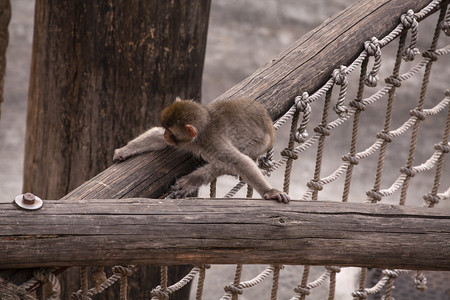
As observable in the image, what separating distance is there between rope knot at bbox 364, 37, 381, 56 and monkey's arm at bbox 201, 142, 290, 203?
1.72ft

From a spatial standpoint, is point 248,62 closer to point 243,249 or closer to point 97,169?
point 97,169

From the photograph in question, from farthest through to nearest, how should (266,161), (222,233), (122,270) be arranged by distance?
(266,161) < (122,270) < (222,233)

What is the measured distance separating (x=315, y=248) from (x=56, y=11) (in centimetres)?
147

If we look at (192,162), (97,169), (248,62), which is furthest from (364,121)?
(192,162)

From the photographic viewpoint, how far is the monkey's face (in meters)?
1.89

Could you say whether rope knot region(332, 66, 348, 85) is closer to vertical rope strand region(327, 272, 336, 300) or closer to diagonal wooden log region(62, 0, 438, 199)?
diagonal wooden log region(62, 0, 438, 199)

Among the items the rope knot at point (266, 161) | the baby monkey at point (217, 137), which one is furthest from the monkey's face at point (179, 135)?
the rope knot at point (266, 161)

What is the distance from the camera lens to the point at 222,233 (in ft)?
4.74

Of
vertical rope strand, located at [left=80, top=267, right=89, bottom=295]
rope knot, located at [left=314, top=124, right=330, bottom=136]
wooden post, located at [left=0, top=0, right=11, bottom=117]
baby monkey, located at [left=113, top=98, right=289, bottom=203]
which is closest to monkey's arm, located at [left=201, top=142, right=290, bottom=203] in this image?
baby monkey, located at [left=113, top=98, right=289, bottom=203]

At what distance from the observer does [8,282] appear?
1291 mm

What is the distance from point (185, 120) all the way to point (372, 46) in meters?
0.65

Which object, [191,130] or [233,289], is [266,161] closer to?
[191,130]

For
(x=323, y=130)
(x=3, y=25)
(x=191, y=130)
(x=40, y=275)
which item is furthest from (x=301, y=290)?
(x=3, y=25)

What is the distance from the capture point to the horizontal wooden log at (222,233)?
1312mm
